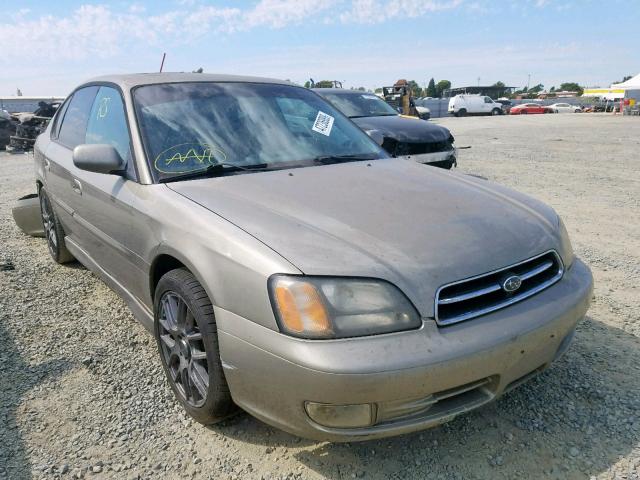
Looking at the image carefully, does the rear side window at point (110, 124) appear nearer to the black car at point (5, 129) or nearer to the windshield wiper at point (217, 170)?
the windshield wiper at point (217, 170)

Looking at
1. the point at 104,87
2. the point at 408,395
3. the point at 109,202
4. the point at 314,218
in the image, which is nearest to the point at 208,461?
the point at 408,395

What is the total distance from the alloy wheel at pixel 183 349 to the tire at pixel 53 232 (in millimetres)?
2194

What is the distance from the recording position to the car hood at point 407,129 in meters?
7.61

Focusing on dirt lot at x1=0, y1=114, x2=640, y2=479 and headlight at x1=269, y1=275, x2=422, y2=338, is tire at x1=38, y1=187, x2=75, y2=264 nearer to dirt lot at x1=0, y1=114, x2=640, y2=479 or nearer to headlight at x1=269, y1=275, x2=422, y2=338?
dirt lot at x1=0, y1=114, x2=640, y2=479

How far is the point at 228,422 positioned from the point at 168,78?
6.82 feet

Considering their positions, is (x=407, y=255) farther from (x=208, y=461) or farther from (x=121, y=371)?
(x=121, y=371)

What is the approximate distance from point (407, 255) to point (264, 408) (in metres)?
0.80

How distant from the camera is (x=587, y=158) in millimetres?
10664

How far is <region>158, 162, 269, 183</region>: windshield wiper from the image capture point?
2.54 m

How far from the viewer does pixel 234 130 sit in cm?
282

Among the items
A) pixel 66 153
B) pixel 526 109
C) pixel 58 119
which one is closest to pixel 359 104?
pixel 58 119

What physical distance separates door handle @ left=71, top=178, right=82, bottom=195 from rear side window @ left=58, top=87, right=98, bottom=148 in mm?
326

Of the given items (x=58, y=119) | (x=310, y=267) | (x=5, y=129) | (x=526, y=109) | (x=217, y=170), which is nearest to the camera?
(x=310, y=267)

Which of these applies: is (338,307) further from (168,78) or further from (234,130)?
(168,78)
